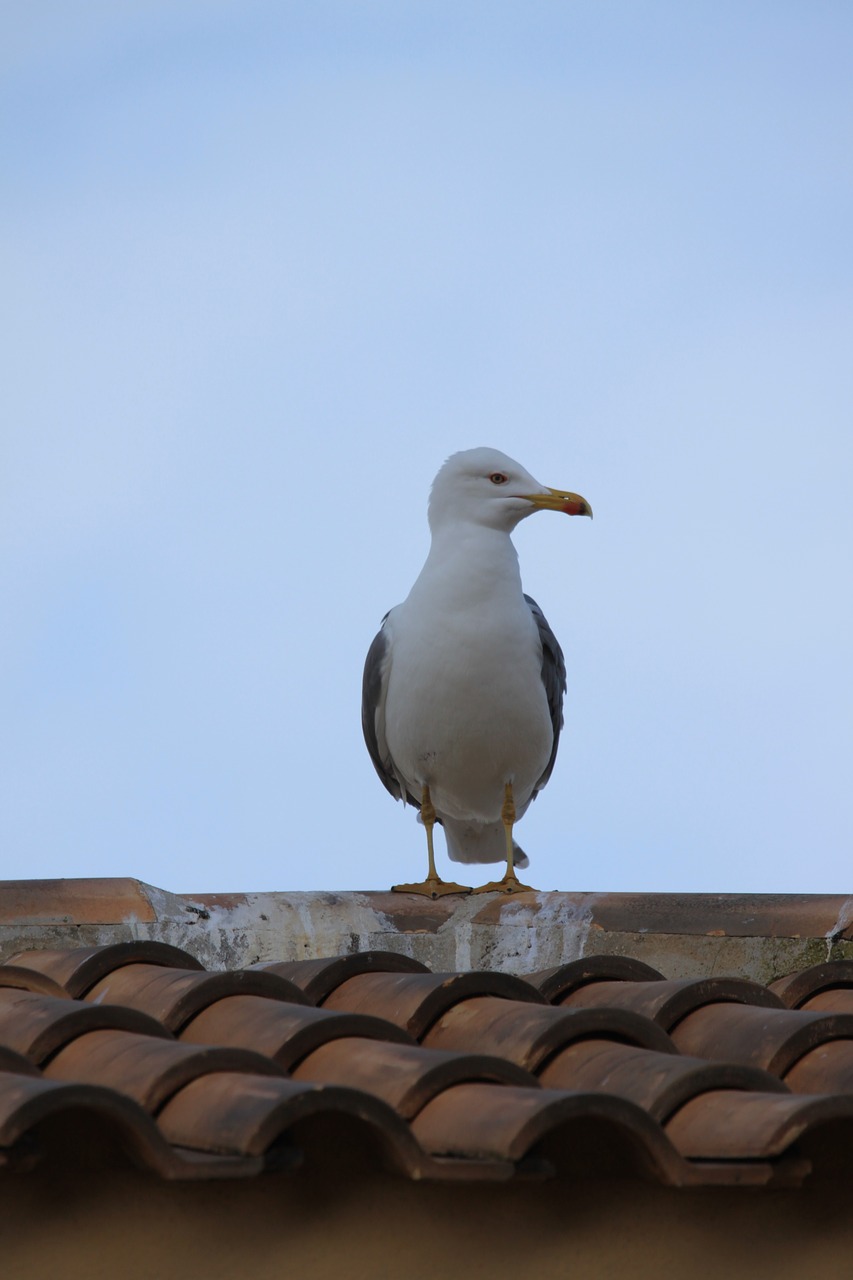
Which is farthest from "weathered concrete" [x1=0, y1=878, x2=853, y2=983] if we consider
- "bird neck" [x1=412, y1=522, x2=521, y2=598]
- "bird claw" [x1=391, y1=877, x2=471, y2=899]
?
"bird neck" [x1=412, y1=522, x2=521, y2=598]

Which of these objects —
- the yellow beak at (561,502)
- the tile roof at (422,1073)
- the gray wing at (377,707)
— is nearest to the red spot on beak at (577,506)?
the yellow beak at (561,502)

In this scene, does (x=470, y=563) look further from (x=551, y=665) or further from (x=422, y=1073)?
(x=422, y=1073)

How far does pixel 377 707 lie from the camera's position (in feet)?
24.3

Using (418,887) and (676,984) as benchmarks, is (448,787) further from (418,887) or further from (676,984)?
(676,984)

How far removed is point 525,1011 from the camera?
3.08 metres

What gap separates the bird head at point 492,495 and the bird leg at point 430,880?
3.84 feet

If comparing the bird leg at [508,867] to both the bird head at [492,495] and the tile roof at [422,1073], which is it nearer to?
the bird head at [492,495]

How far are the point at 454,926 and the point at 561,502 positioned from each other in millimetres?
2457

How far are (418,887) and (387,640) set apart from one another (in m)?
1.37

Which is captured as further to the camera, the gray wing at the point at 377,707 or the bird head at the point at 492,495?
the bird head at the point at 492,495

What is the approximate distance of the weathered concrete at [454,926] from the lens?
15.7 ft

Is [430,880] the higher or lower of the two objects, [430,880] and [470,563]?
the lower

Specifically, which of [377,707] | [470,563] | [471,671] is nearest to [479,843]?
[377,707]

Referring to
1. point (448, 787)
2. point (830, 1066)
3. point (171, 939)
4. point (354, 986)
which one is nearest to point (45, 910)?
point (171, 939)
